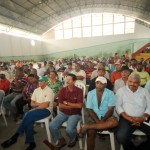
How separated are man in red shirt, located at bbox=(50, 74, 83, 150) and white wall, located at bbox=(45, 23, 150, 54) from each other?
22.2 metres

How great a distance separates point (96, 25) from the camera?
24859 millimetres

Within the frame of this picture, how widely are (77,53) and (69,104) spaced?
52.6 ft

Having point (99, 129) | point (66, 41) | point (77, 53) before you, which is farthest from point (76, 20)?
point (99, 129)

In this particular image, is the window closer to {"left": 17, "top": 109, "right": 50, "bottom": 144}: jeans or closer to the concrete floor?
the concrete floor

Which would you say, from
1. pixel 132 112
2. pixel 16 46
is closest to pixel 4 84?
pixel 132 112

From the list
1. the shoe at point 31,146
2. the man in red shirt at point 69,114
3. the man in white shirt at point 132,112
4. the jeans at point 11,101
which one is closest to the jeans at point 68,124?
the man in red shirt at point 69,114

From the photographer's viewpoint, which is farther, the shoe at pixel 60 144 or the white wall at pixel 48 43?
the white wall at pixel 48 43

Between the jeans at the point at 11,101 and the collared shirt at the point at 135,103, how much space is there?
8.77 feet

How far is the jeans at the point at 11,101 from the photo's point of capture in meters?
4.63

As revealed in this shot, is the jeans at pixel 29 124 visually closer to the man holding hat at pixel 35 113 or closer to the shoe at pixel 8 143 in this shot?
the man holding hat at pixel 35 113

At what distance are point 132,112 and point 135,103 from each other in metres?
0.16

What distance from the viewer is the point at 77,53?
1925cm

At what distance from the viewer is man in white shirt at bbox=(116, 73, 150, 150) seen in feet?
9.32

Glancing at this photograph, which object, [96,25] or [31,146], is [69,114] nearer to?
[31,146]
